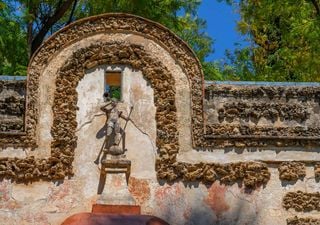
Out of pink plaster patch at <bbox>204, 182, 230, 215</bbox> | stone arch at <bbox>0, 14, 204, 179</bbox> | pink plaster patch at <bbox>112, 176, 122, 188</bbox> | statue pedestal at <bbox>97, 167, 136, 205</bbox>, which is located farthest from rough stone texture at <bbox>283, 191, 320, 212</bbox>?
pink plaster patch at <bbox>112, 176, 122, 188</bbox>

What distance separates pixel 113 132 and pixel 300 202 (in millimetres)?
3249

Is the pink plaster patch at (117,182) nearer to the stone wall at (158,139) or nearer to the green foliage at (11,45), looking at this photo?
the stone wall at (158,139)

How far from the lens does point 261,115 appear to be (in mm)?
10828

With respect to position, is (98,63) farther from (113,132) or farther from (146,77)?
(113,132)

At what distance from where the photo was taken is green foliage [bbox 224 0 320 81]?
54.5 ft

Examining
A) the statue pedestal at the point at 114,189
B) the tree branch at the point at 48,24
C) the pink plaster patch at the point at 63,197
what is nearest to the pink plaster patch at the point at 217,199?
the statue pedestal at the point at 114,189

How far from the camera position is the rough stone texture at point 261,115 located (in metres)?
10.6

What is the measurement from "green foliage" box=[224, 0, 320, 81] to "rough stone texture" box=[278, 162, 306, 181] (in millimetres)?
5747

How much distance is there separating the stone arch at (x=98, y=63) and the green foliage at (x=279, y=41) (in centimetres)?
567

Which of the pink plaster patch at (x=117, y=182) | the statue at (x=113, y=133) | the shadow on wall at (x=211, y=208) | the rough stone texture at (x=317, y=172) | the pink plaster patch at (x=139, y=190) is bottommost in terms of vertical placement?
the shadow on wall at (x=211, y=208)

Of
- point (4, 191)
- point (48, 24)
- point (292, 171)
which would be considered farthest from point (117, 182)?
point (48, 24)

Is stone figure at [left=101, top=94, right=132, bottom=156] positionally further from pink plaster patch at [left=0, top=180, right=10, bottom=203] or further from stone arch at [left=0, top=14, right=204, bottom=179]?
pink plaster patch at [left=0, top=180, right=10, bottom=203]

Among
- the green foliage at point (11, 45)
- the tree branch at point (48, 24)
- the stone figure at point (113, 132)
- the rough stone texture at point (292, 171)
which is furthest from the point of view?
the tree branch at point (48, 24)

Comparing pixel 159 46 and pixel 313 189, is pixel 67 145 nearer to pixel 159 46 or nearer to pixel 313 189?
pixel 159 46
